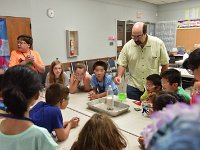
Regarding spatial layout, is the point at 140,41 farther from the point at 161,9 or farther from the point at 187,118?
the point at 161,9

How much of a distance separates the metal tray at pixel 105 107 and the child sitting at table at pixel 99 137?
2.50 feet

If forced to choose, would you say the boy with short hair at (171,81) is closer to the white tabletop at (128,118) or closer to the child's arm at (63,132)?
the white tabletop at (128,118)

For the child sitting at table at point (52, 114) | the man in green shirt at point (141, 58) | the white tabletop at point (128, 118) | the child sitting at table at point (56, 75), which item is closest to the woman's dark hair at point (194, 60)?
the white tabletop at point (128, 118)

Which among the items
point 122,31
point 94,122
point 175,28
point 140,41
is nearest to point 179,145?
point 94,122

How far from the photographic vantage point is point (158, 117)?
0.85ft

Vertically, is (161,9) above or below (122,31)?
above

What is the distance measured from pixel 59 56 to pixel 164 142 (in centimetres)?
481

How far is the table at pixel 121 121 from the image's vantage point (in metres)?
1.37

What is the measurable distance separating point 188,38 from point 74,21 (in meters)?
4.58

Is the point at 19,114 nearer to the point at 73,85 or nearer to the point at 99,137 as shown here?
the point at 99,137

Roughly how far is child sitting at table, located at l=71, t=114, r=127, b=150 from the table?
0.98 feet

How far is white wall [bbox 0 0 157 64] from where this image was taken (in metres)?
4.21

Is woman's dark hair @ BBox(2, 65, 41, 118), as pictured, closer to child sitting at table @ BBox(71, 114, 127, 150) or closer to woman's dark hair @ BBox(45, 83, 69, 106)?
child sitting at table @ BBox(71, 114, 127, 150)

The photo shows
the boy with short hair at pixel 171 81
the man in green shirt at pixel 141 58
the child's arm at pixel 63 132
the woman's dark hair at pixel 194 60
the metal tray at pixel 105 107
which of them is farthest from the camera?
the man in green shirt at pixel 141 58
